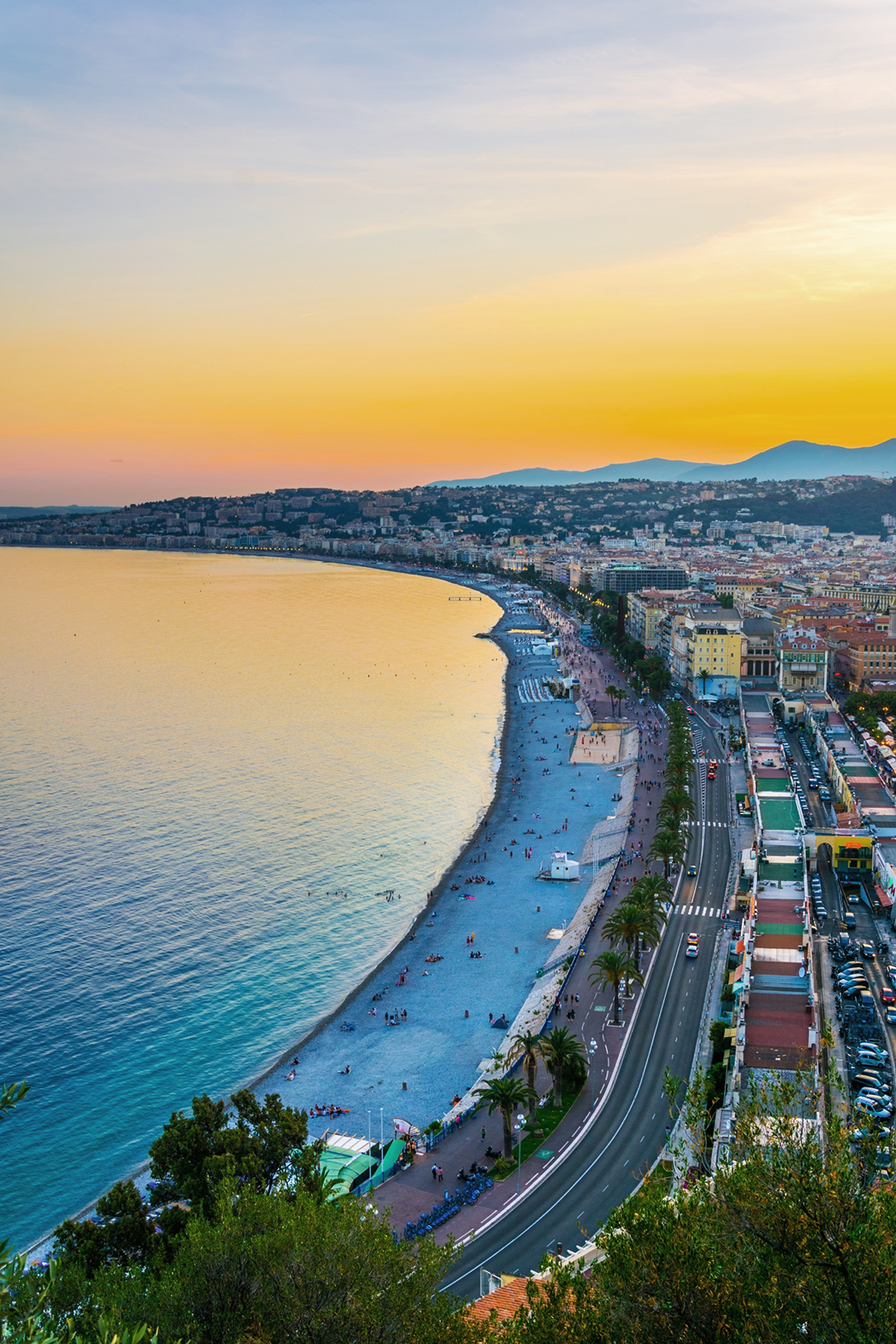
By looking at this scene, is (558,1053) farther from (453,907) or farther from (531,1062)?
(453,907)

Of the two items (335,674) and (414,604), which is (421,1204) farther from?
(414,604)

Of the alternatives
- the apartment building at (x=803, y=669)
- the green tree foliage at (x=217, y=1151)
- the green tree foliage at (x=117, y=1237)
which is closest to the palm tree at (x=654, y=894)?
the green tree foliage at (x=217, y=1151)

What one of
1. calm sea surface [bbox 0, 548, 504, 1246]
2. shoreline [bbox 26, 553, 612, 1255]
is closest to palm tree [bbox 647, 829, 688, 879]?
shoreline [bbox 26, 553, 612, 1255]

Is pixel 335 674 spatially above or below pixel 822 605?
below

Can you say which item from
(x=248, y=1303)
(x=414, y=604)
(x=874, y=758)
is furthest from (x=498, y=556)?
(x=248, y=1303)

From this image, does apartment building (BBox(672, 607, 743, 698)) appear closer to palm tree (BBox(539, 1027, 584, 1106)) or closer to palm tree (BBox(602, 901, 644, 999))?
palm tree (BBox(602, 901, 644, 999))
